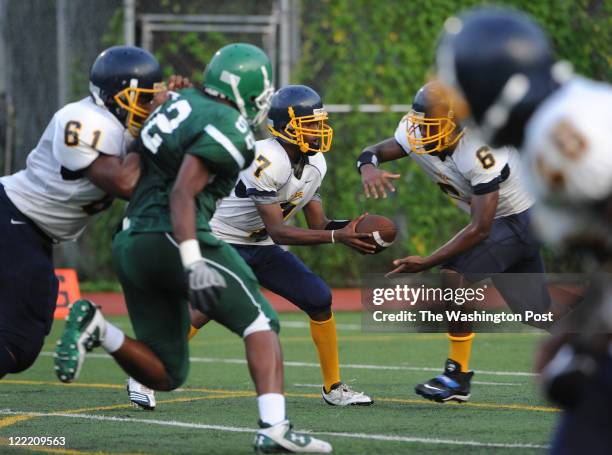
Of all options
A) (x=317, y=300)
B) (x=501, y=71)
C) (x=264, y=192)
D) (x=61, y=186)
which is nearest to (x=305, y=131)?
(x=264, y=192)

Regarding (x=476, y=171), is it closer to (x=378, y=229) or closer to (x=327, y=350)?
(x=378, y=229)

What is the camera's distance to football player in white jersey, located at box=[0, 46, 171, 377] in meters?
4.90

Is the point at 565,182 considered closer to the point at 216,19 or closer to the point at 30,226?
the point at 30,226

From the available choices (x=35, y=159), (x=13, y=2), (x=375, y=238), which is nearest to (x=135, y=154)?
(x=35, y=159)

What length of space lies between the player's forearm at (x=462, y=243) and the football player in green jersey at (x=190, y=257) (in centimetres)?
195

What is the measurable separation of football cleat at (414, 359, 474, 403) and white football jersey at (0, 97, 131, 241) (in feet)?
7.15

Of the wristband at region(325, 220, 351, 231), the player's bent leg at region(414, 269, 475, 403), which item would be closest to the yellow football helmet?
the wristband at region(325, 220, 351, 231)

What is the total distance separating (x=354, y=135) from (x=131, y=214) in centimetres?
939

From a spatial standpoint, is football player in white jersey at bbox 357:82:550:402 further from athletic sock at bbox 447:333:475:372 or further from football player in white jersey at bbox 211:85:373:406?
football player in white jersey at bbox 211:85:373:406

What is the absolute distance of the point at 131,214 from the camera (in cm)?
484

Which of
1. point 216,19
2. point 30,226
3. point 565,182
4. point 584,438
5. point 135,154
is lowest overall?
point 216,19

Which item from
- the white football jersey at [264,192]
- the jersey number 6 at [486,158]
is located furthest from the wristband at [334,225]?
the jersey number 6 at [486,158]

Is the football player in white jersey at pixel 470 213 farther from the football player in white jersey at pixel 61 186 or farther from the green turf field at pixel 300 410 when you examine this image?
the football player in white jersey at pixel 61 186

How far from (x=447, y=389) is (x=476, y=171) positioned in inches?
48.6
